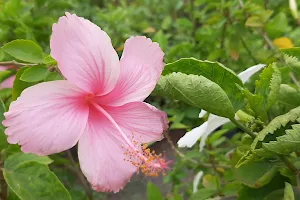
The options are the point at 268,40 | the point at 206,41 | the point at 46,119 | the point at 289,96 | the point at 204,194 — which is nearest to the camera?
the point at 46,119

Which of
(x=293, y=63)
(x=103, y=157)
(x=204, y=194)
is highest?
(x=293, y=63)

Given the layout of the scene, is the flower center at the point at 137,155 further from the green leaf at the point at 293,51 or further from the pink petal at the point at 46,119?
the green leaf at the point at 293,51

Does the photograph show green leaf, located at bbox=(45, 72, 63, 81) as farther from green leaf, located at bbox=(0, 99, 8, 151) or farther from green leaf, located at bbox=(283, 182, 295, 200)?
green leaf, located at bbox=(283, 182, 295, 200)

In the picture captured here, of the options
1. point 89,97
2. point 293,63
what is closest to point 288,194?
point 293,63

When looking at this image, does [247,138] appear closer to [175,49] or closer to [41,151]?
[41,151]

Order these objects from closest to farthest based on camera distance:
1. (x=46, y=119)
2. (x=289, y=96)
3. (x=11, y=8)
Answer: (x=46, y=119) < (x=289, y=96) < (x=11, y=8)

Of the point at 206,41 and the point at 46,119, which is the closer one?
the point at 46,119

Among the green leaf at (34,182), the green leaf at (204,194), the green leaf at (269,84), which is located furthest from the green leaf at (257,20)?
the green leaf at (34,182)

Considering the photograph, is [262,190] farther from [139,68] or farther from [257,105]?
[139,68]

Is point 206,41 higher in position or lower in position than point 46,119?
lower
